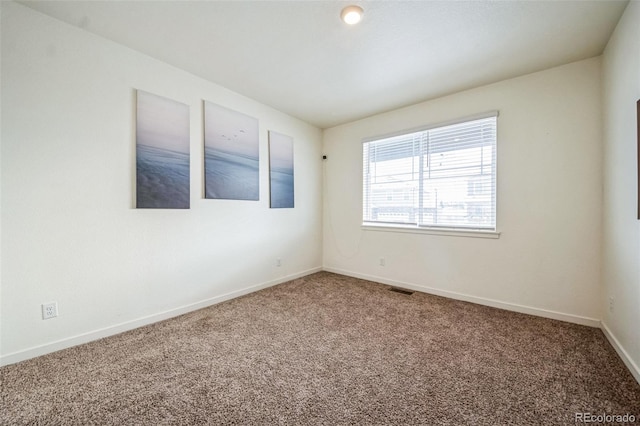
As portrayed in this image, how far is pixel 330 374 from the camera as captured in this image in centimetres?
174

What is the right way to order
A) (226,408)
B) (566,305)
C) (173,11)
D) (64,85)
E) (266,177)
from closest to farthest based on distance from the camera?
(226,408)
(173,11)
(64,85)
(566,305)
(266,177)

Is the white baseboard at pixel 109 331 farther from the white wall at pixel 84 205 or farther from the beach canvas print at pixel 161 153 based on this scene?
the beach canvas print at pixel 161 153

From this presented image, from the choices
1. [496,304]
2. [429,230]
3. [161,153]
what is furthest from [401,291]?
[161,153]

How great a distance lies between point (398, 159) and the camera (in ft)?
12.2

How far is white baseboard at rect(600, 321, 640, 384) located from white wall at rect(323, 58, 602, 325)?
0.68ft

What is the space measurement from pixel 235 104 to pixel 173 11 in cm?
131

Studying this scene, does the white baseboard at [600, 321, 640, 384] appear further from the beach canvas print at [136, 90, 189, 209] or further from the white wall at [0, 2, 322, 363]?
the beach canvas print at [136, 90, 189, 209]

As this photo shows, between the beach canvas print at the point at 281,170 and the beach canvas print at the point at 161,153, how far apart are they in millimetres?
1191

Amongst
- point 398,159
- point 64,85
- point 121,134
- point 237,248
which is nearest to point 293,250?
point 237,248

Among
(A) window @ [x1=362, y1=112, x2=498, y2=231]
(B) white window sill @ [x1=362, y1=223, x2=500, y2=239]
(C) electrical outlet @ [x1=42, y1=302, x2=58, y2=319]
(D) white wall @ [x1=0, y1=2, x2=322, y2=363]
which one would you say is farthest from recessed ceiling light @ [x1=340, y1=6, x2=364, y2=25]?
(C) electrical outlet @ [x1=42, y1=302, x2=58, y2=319]

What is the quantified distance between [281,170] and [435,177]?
7.01ft

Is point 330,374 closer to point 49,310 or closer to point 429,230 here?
point 49,310

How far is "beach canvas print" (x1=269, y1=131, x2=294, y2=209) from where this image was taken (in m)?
3.68

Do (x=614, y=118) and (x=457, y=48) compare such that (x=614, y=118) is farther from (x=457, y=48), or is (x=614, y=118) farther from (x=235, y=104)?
(x=235, y=104)
